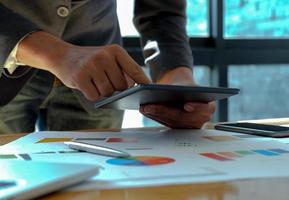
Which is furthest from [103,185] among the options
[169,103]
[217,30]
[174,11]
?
[217,30]

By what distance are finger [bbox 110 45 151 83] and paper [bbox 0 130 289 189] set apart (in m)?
0.09

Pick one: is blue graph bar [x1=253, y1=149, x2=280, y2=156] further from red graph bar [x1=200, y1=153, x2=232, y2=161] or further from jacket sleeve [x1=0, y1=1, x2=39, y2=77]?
jacket sleeve [x1=0, y1=1, x2=39, y2=77]

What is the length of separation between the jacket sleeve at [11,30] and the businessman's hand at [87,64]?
1 centimetres

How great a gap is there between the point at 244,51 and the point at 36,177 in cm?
200

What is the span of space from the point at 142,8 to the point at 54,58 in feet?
1.86

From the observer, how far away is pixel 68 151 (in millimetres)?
592

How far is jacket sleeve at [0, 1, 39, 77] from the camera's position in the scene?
0.78m

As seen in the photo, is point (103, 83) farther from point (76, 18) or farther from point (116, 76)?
point (76, 18)

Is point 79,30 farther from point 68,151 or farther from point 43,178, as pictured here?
point 43,178

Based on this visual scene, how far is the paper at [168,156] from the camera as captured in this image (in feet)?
1.42

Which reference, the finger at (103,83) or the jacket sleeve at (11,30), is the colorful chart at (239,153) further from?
the jacket sleeve at (11,30)

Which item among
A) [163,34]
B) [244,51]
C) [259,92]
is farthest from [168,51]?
[259,92]

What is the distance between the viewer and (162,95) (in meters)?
0.73

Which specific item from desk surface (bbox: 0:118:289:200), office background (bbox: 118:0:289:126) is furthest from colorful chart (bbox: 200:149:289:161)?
office background (bbox: 118:0:289:126)
